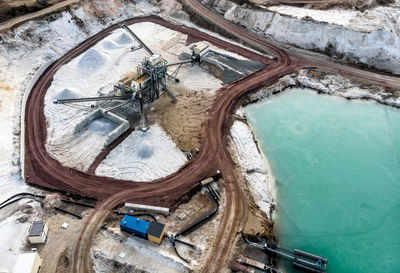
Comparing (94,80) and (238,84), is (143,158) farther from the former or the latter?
(238,84)

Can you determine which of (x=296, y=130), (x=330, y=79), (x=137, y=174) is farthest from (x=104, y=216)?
(x=330, y=79)

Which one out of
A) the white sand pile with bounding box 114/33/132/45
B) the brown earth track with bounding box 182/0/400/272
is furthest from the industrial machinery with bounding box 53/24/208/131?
the white sand pile with bounding box 114/33/132/45

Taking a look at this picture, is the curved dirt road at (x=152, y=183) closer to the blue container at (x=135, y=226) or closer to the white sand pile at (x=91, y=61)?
the blue container at (x=135, y=226)

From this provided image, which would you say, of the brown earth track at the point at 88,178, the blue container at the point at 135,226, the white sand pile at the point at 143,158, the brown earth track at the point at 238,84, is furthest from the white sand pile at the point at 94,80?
the blue container at the point at 135,226

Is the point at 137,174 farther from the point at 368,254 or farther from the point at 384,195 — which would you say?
the point at 384,195

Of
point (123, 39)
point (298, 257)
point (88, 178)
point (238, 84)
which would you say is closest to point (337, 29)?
point (238, 84)

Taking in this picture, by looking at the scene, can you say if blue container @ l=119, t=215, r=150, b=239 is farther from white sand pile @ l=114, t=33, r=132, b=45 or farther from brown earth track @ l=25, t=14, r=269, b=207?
white sand pile @ l=114, t=33, r=132, b=45
